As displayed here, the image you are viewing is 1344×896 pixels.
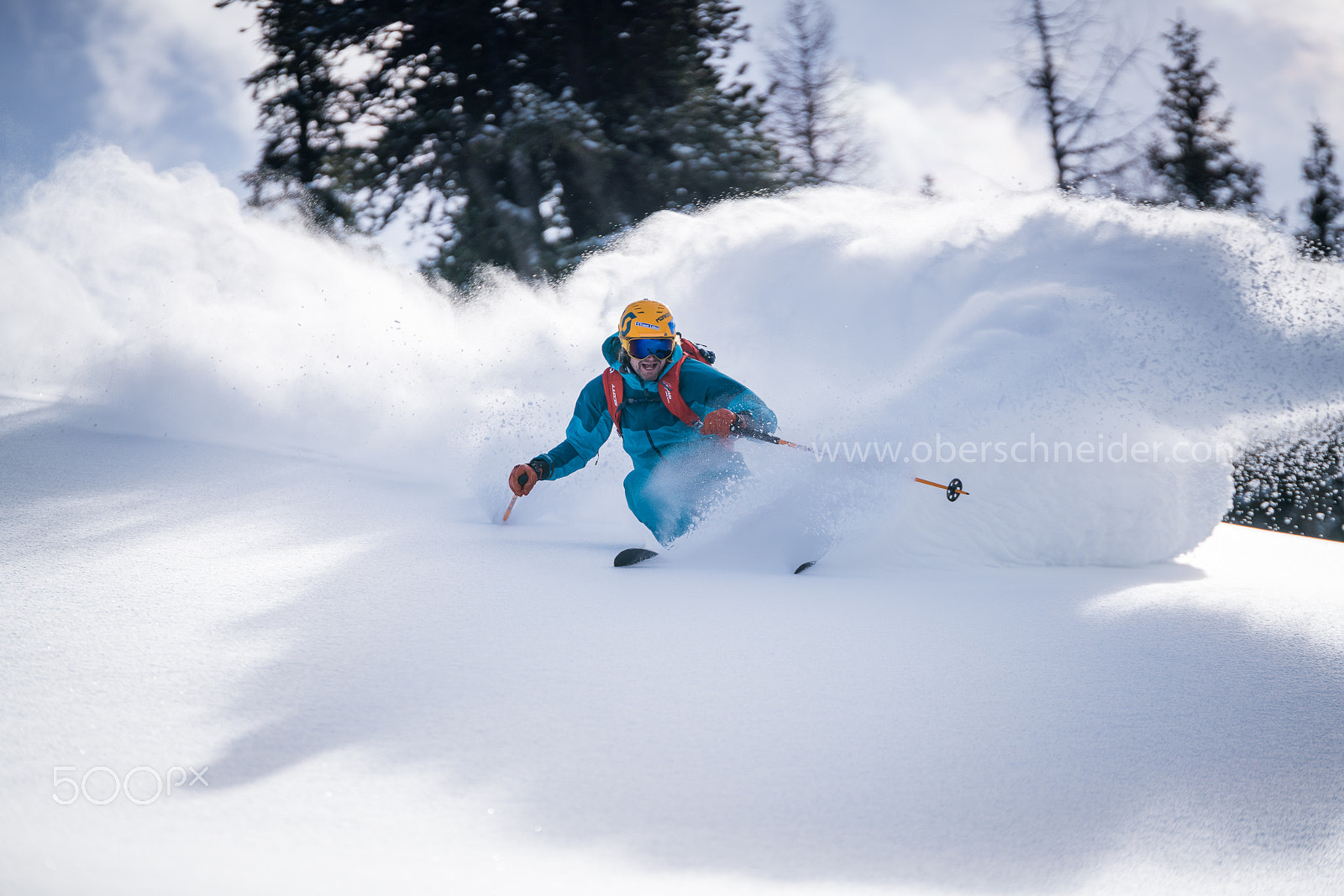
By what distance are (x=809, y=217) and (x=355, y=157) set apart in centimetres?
1136

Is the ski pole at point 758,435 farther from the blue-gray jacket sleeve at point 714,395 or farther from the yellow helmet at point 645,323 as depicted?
the yellow helmet at point 645,323

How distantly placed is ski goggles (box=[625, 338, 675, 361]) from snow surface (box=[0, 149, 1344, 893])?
0.87 metres

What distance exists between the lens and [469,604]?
9.59ft

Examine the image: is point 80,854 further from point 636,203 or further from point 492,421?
point 636,203

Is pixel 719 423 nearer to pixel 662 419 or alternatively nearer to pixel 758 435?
pixel 758 435

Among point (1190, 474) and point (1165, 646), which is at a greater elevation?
point (1190, 474)

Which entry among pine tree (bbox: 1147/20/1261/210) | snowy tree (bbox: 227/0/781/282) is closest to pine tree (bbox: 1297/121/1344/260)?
pine tree (bbox: 1147/20/1261/210)

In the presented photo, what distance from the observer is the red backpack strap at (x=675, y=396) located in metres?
3.92

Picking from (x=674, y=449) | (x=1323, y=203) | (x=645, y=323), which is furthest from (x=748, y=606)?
(x=1323, y=203)

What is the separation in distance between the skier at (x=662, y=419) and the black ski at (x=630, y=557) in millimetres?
345

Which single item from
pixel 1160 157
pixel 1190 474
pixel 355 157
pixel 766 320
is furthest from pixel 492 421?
pixel 1160 157

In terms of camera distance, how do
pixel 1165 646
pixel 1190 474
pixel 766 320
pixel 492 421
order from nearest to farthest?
pixel 1165 646, pixel 1190 474, pixel 492 421, pixel 766 320

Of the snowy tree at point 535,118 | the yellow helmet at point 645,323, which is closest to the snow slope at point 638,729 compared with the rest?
the yellow helmet at point 645,323

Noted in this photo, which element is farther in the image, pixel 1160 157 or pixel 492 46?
pixel 492 46
